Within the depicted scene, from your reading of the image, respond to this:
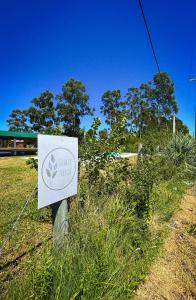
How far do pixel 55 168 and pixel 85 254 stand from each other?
0.89 m

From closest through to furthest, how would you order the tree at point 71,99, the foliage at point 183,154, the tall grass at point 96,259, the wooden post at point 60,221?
the tall grass at point 96,259 < the wooden post at point 60,221 < the foliage at point 183,154 < the tree at point 71,99

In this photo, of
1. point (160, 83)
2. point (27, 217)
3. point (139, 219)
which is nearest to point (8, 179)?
point (27, 217)

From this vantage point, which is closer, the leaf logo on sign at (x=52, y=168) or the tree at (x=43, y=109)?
the leaf logo on sign at (x=52, y=168)

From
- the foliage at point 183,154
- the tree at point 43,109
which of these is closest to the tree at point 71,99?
the tree at point 43,109

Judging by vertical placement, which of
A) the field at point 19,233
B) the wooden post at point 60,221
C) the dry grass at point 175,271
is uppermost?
the wooden post at point 60,221

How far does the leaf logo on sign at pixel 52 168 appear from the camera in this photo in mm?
2536

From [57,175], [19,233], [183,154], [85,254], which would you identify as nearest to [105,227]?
[85,254]

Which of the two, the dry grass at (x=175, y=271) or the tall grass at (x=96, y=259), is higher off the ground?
the tall grass at (x=96, y=259)

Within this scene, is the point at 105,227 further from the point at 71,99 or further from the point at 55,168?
the point at 71,99

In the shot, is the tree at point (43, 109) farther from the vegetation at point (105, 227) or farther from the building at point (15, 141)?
the vegetation at point (105, 227)

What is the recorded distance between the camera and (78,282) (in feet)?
7.92

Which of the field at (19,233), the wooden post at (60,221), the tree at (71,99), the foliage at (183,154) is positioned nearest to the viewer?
the wooden post at (60,221)

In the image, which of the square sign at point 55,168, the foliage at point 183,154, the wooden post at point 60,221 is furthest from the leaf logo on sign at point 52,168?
the foliage at point 183,154

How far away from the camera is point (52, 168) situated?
2578 millimetres
